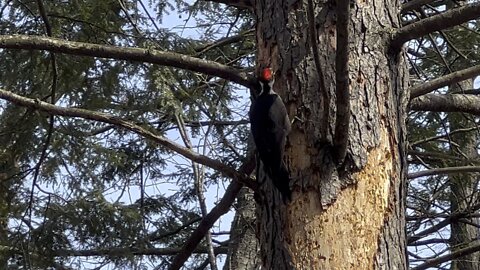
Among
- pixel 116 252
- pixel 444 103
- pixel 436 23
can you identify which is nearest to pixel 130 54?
pixel 436 23

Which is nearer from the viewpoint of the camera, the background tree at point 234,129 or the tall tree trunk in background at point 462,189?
the background tree at point 234,129

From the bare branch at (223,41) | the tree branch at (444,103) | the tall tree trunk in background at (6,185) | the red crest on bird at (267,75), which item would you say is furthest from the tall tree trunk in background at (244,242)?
the red crest on bird at (267,75)

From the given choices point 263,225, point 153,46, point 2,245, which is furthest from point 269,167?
point 2,245

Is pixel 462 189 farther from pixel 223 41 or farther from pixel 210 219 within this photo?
pixel 210 219

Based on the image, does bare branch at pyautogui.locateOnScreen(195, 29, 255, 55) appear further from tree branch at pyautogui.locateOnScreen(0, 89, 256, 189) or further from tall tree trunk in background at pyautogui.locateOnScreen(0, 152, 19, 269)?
tree branch at pyautogui.locateOnScreen(0, 89, 256, 189)

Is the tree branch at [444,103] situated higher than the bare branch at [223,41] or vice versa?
the bare branch at [223,41]

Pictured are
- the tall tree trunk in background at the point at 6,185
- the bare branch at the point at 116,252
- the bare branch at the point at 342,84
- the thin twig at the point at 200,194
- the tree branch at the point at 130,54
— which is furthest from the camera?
the bare branch at the point at 116,252

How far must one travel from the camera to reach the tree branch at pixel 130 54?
3.07m

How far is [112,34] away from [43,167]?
87 centimetres

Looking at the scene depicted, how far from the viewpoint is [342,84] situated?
2.60 metres

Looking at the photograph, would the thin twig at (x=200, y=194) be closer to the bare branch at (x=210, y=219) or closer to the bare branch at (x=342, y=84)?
the bare branch at (x=210, y=219)

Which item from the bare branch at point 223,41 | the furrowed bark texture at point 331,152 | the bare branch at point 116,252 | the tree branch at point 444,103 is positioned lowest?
the furrowed bark texture at point 331,152

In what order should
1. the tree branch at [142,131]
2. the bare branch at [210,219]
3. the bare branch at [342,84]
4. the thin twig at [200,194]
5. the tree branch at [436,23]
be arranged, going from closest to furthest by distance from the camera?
the bare branch at [342,84] < the tree branch at [436,23] < the tree branch at [142,131] < the bare branch at [210,219] < the thin twig at [200,194]

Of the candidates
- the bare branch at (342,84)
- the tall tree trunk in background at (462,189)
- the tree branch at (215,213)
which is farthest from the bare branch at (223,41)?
the bare branch at (342,84)
